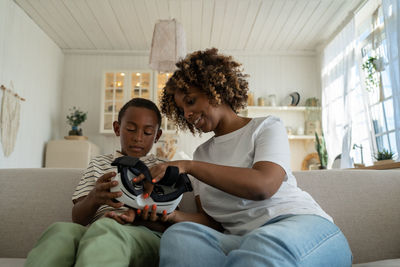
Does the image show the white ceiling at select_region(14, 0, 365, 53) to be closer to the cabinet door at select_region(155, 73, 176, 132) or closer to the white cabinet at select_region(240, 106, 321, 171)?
the cabinet door at select_region(155, 73, 176, 132)

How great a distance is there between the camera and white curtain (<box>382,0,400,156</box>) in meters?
2.92

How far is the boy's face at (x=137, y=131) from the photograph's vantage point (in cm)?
138

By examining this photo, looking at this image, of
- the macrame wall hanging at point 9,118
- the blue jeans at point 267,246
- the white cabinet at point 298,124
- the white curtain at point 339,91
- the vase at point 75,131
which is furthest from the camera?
the white cabinet at point 298,124

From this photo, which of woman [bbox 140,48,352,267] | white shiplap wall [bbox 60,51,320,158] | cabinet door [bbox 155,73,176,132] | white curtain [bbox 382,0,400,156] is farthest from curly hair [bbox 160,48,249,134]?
white shiplap wall [bbox 60,51,320,158]

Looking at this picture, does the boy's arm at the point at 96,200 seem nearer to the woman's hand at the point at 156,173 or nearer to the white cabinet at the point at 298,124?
the woman's hand at the point at 156,173

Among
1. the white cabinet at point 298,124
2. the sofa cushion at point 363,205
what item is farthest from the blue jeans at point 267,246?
the white cabinet at point 298,124

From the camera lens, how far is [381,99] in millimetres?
3455

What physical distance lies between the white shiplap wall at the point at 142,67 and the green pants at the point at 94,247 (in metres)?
4.53

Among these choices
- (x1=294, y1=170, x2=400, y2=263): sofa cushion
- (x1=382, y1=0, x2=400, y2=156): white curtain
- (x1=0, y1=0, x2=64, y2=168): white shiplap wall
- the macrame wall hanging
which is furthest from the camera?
(x1=0, y1=0, x2=64, y2=168): white shiplap wall

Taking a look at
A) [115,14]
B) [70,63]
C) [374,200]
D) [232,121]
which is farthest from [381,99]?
[70,63]

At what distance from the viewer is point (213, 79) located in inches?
47.0

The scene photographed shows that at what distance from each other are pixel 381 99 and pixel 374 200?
2366 mm

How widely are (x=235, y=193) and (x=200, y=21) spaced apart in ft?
12.5

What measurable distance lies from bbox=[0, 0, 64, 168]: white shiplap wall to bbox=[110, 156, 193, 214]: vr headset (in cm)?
332
